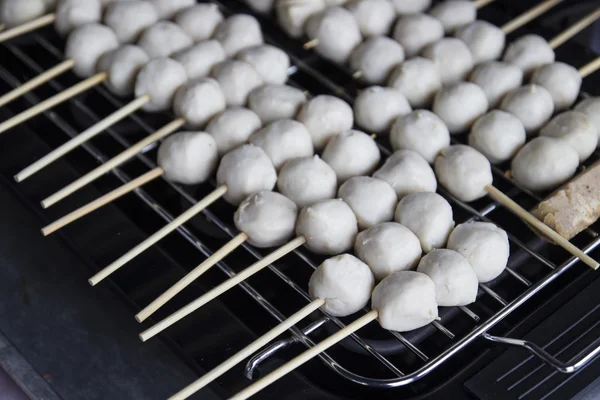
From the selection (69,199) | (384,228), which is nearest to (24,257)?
(69,199)

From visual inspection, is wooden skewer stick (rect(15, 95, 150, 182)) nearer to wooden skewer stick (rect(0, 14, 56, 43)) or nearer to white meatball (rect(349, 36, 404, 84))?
wooden skewer stick (rect(0, 14, 56, 43))

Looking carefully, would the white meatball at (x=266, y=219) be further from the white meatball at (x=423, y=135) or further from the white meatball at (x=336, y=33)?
the white meatball at (x=336, y=33)

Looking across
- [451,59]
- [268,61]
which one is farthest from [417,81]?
[268,61]

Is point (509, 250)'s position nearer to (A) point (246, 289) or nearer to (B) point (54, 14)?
(A) point (246, 289)

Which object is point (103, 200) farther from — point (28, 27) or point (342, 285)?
point (28, 27)

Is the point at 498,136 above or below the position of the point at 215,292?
above
